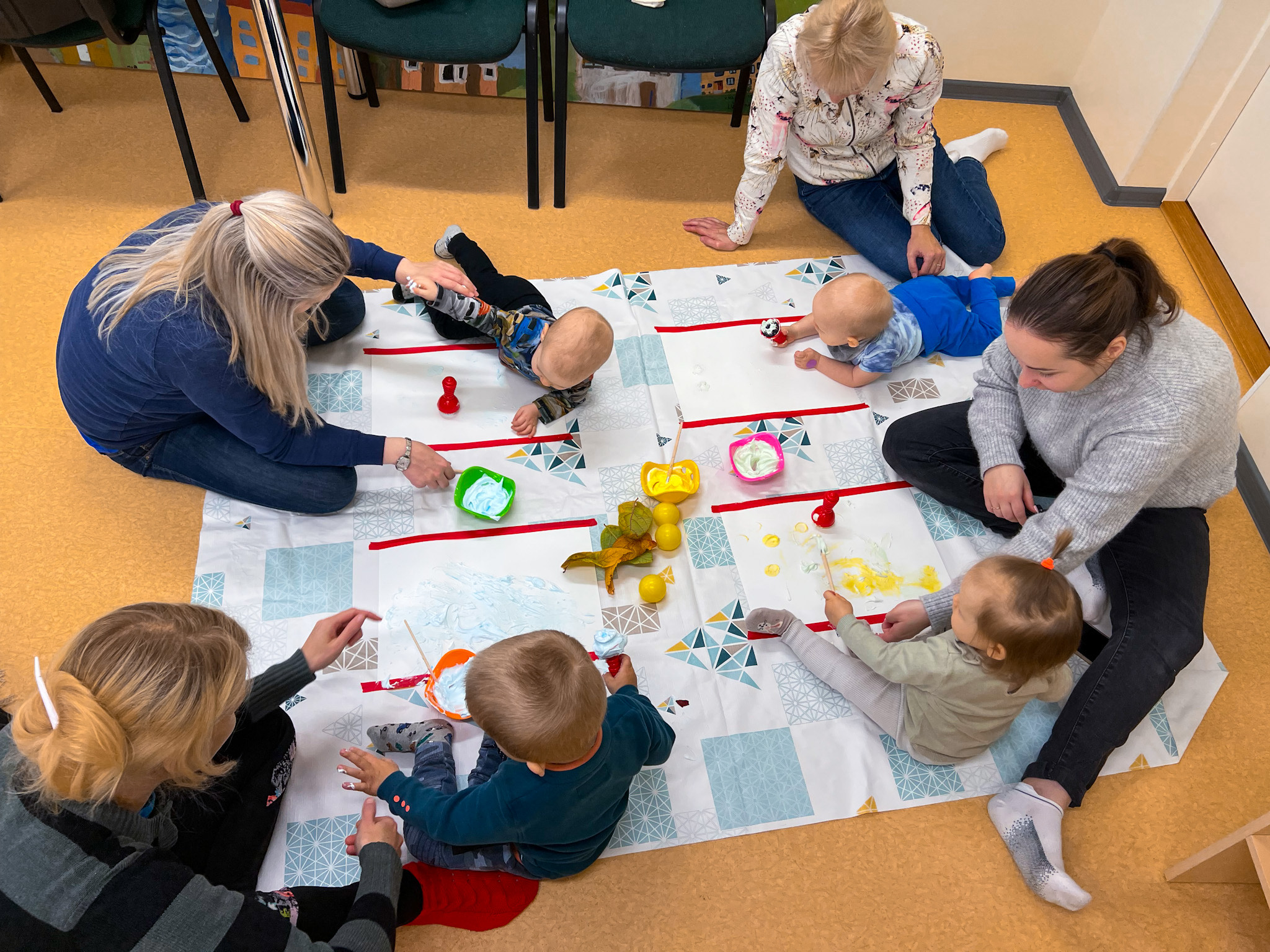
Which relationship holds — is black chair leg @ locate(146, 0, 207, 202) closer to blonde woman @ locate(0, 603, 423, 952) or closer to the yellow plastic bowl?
the yellow plastic bowl

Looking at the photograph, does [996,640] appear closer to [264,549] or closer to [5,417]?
[264,549]

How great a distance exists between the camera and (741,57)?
7.79ft

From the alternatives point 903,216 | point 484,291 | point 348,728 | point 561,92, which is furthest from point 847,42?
point 348,728

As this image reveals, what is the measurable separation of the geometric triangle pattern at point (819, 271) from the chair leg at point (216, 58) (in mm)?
1889

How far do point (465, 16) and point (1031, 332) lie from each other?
1.71m

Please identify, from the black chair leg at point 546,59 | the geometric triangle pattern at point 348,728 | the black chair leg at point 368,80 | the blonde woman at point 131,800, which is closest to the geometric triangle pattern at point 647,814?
the blonde woman at point 131,800

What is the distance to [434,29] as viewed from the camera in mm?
2301

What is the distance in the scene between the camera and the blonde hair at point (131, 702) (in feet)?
3.59

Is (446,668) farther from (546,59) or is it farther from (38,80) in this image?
(38,80)

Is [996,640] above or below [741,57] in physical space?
below

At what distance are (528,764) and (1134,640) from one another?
1242 mm

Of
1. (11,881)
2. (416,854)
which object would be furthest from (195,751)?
(416,854)

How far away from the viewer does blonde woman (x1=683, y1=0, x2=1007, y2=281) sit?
2.17 m

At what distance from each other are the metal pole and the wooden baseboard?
8.91 feet
